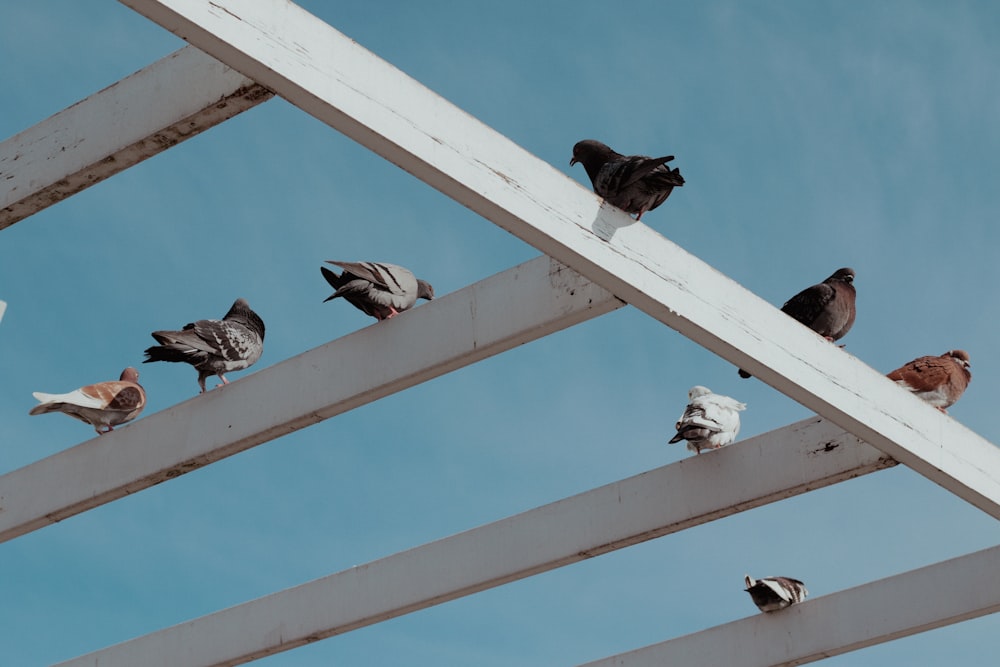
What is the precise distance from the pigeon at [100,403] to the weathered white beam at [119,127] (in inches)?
→ 42.2

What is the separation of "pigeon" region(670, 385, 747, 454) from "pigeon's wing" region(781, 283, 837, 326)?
1.26ft

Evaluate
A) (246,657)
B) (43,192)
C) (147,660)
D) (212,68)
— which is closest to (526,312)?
(212,68)

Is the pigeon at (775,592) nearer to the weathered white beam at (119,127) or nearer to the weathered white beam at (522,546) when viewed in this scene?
the weathered white beam at (522,546)

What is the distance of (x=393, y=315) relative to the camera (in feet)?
13.9

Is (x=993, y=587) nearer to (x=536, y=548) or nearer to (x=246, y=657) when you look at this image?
(x=536, y=548)

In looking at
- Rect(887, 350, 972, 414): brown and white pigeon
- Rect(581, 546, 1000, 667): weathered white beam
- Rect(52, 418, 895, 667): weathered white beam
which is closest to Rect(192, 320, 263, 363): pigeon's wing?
Rect(52, 418, 895, 667): weathered white beam

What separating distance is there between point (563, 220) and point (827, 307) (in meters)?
1.82

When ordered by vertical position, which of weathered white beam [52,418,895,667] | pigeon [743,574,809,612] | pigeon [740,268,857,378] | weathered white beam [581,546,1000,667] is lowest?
weathered white beam [581,546,1000,667]

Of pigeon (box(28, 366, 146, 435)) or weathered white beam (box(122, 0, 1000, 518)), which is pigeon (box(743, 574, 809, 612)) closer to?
weathered white beam (box(122, 0, 1000, 518))

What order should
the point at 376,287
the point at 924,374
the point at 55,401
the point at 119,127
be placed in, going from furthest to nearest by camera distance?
the point at 55,401 < the point at 924,374 < the point at 376,287 < the point at 119,127

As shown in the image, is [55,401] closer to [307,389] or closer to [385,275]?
[307,389]

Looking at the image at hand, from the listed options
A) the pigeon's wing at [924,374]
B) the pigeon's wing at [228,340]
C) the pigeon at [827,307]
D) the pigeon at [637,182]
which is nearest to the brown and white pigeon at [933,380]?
the pigeon's wing at [924,374]

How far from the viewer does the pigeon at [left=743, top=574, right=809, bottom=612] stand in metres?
4.75

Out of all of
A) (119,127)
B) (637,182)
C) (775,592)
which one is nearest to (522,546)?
(775,592)
